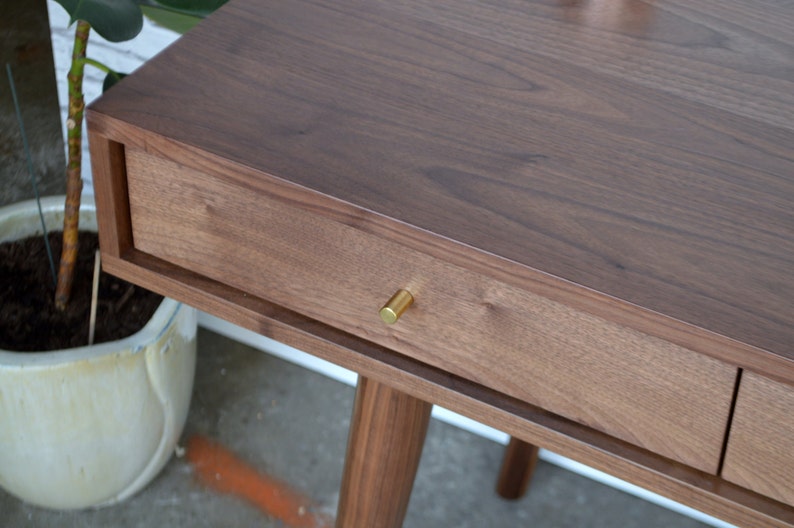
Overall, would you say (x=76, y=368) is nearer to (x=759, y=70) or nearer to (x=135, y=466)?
(x=135, y=466)

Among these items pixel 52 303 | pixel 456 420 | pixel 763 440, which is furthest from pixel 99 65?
pixel 456 420

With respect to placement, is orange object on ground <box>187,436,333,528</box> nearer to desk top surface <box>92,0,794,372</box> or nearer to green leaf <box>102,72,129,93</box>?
green leaf <box>102,72,129,93</box>

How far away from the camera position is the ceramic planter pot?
33.5 inches

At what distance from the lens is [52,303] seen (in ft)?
3.03

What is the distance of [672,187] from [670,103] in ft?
0.26

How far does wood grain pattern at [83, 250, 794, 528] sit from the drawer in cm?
1

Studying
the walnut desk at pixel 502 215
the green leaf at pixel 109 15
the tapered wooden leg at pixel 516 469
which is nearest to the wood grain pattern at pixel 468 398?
the walnut desk at pixel 502 215

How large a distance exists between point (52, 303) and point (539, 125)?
602 millimetres

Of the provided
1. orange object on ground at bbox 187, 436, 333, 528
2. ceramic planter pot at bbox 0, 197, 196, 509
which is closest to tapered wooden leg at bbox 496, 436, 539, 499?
orange object on ground at bbox 187, 436, 333, 528

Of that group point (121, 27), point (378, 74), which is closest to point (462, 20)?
point (378, 74)

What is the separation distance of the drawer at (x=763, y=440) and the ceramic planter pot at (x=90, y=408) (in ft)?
1.90

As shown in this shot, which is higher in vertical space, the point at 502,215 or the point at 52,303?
the point at 502,215

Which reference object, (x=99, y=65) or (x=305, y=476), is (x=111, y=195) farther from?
(x=305, y=476)

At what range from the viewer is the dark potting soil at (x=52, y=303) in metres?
0.90
